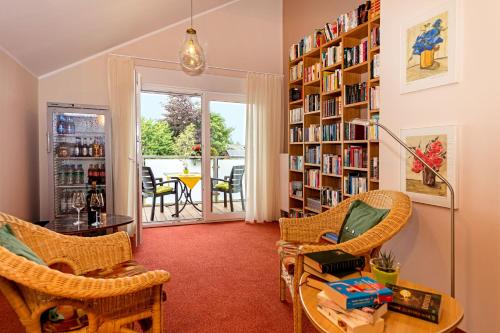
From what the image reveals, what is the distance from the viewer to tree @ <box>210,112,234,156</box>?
200 inches

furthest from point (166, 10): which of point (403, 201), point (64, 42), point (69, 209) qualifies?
point (403, 201)

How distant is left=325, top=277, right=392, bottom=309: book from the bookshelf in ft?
6.81

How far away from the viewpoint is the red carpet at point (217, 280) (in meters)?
2.06

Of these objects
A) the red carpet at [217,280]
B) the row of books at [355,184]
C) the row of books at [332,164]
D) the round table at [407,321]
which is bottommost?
the red carpet at [217,280]

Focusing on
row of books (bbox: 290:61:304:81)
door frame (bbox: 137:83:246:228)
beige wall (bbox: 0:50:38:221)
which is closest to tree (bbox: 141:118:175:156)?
door frame (bbox: 137:83:246:228)

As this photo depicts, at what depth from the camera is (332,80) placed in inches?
148

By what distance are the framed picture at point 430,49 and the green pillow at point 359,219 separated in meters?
0.90

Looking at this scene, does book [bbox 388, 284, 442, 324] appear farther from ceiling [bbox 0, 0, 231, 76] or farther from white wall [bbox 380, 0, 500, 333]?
ceiling [bbox 0, 0, 231, 76]

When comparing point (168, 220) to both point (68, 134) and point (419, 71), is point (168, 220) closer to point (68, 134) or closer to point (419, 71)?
point (68, 134)

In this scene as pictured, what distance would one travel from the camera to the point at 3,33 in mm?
2549

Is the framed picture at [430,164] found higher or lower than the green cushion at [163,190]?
higher

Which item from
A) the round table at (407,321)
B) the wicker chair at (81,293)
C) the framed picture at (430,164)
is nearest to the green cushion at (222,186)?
the framed picture at (430,164)

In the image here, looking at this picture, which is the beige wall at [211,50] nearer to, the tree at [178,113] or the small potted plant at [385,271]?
the tree at [178,113]

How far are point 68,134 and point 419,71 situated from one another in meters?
3.83
